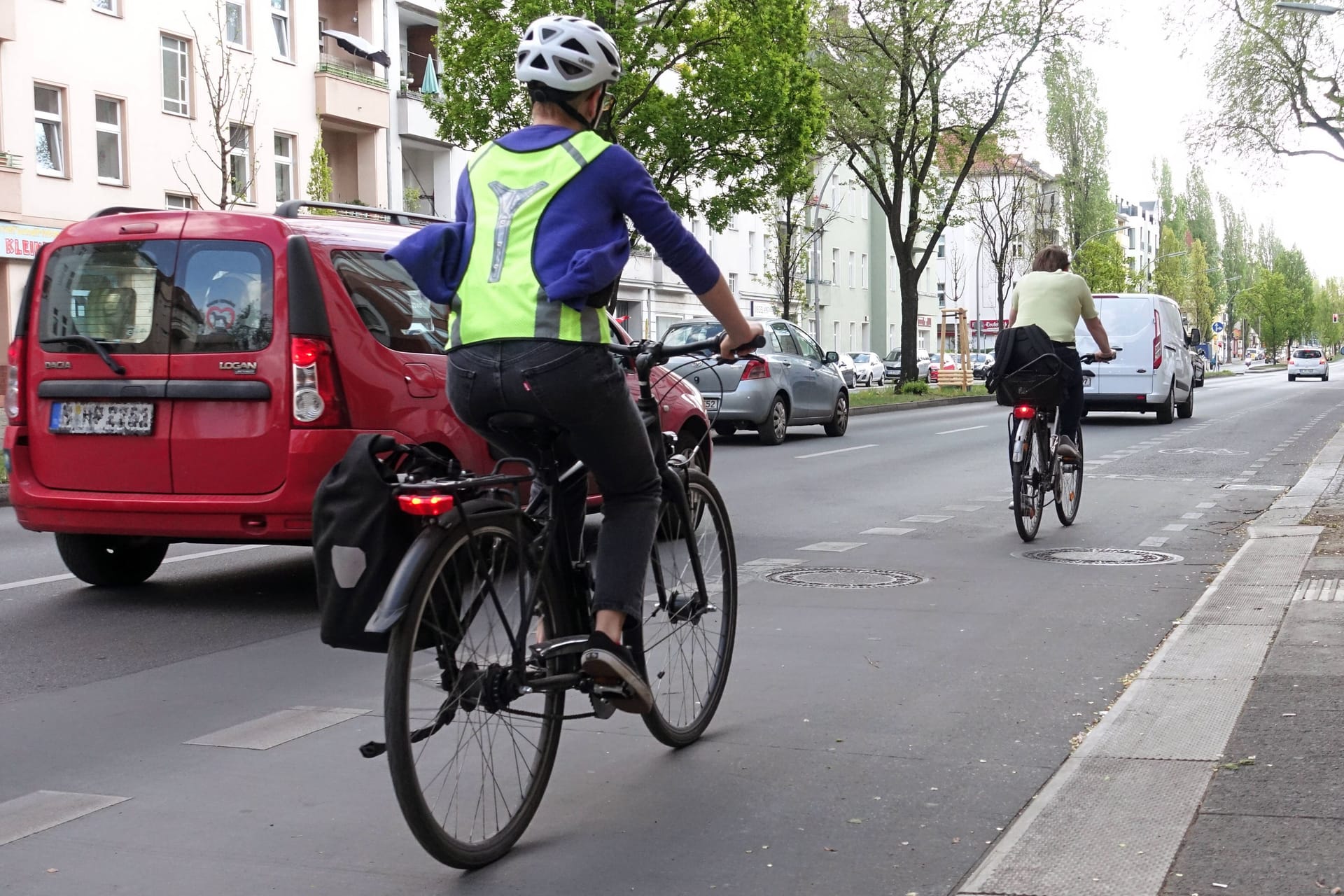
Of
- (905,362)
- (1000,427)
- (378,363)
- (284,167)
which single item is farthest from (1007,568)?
(905,362)

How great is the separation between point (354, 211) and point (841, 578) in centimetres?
323

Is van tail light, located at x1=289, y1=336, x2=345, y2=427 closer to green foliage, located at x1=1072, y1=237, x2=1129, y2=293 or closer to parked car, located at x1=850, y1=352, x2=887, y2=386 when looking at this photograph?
parked car, located at x1=850, y1=352, x2=887, y2=386

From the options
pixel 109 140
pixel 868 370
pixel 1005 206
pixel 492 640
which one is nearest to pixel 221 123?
pixel 109 140

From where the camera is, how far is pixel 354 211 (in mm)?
8570

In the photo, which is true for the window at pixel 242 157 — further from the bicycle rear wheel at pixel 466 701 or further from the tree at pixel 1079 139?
the tree at pixel 1079 139

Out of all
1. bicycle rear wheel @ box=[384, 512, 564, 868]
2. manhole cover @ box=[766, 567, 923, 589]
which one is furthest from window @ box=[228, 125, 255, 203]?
bicycle rear wheel @ box=[384, 512, 564, 868]

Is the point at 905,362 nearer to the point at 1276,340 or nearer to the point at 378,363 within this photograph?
the point at 378,363

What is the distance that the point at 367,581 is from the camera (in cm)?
346

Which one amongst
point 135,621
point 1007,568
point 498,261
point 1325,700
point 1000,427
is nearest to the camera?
point 498,261

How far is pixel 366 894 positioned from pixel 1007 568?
20.2 feet

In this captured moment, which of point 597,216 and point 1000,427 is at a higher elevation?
point 597,216

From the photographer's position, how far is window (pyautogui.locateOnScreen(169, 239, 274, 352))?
7.48m

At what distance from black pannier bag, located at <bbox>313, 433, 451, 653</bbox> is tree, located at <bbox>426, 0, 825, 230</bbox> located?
25.8 m

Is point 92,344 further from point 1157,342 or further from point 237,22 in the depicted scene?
point 237,22
